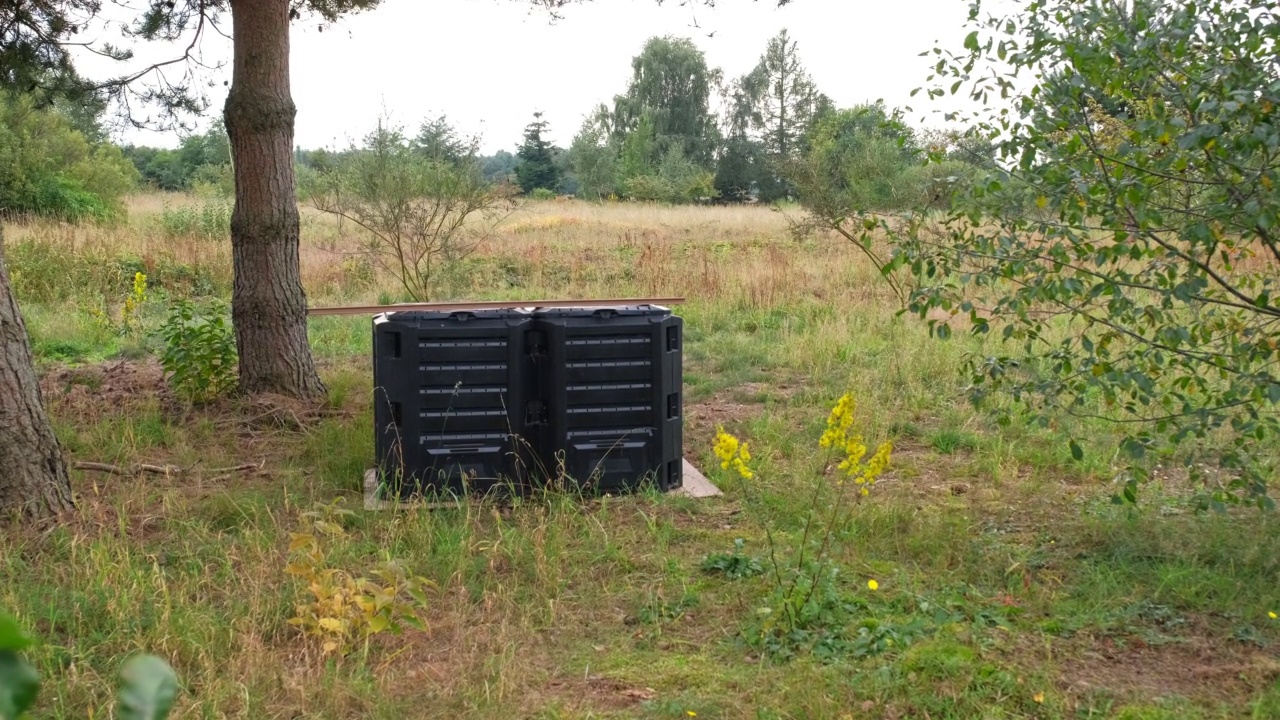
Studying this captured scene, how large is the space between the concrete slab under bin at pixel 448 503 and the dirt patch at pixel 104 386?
2528 millimetres

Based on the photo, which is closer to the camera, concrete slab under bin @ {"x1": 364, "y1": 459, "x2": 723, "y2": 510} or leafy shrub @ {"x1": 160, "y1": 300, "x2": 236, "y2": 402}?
concrete slab under bin @ {"x1": 364, "y1": 459, "x2": 723, "y2": 510}

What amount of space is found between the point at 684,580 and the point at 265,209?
4394 mm

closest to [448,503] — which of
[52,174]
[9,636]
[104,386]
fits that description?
[104,386]

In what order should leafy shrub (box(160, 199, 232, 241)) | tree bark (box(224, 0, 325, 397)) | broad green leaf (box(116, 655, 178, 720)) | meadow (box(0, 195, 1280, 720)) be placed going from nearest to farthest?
1. broad green leaf (box(116, 655, 178, 720))
2. meadow (box(0, 195, 1280, 720))
3. tree bark (box(224, 0, 325, 397))
4. leafy shrub (box(160, 199, 232, 241))

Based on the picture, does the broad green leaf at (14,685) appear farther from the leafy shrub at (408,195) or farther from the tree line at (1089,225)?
the leafy shrub at (408,195)

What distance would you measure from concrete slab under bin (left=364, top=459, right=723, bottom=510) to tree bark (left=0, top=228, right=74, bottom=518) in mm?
1328

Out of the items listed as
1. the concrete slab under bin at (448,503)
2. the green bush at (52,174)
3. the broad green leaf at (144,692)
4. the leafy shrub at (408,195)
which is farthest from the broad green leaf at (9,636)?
the green bush at (52,174)

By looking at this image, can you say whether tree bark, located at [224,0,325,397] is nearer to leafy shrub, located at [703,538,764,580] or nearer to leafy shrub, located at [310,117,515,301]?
leafy shrub, located at [703,538,764,580]

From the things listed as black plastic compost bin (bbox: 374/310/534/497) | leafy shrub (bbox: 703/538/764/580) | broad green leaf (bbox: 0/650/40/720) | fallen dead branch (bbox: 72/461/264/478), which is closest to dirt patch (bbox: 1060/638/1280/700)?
leafy shrub (bbox: 703/538/764/580)

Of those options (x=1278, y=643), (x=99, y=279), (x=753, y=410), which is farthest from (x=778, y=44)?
(x=1278, y=643)

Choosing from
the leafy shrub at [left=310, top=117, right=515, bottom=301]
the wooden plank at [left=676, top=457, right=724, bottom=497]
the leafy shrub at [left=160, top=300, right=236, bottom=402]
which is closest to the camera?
the wooden plank at [left=676, top=457, right=724, bottom=497]

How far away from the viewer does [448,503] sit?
204 inches

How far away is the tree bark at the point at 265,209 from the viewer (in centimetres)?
713

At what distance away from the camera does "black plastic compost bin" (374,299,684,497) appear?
5.20 metres
